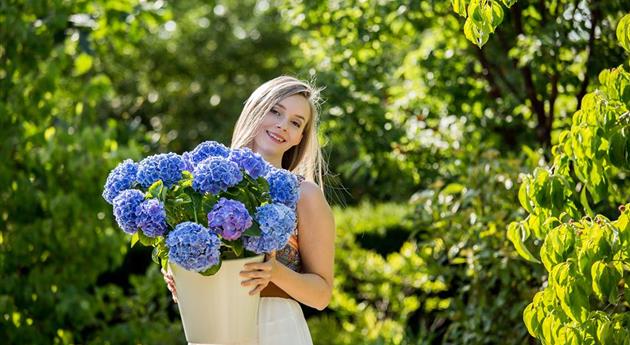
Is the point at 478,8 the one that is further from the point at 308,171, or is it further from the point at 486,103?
the point at 486,103

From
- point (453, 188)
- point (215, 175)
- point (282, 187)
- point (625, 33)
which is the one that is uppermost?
point (625, 33)

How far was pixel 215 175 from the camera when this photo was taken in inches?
94.0

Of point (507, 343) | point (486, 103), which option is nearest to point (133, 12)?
point (486, 103)

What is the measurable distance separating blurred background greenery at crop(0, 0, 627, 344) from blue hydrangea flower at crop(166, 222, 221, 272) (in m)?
2.03

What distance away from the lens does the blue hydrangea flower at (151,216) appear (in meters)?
2.38

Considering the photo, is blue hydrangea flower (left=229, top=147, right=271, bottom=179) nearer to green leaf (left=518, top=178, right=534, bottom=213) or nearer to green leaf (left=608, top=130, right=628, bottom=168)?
green leaf (left=518, top=178, right=534, bottom=213)

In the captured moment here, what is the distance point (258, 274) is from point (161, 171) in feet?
1.11

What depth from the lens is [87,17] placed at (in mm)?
5438

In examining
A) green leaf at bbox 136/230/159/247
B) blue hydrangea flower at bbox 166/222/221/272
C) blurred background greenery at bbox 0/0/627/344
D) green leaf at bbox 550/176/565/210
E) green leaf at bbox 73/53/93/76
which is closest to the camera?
blue hydrangea flower at bbox 166/222/221/272

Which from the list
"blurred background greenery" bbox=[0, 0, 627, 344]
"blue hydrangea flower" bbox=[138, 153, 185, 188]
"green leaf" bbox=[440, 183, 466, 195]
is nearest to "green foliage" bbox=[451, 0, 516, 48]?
"blue hydrangea flower" bbox=[138, 153, 185, 188]

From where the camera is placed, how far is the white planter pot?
97.7 inches

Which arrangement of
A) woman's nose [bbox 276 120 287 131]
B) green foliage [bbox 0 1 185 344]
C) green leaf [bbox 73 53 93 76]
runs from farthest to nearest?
green leaf [bbox 73 53 93 76], green foliage [bbox 0 1 185 344], woman's nose [bbox 276 120 287 131]

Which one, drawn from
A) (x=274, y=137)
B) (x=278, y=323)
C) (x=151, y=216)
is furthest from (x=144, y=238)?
(x=274, y=137)

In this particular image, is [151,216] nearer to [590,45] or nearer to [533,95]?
[590,45]
